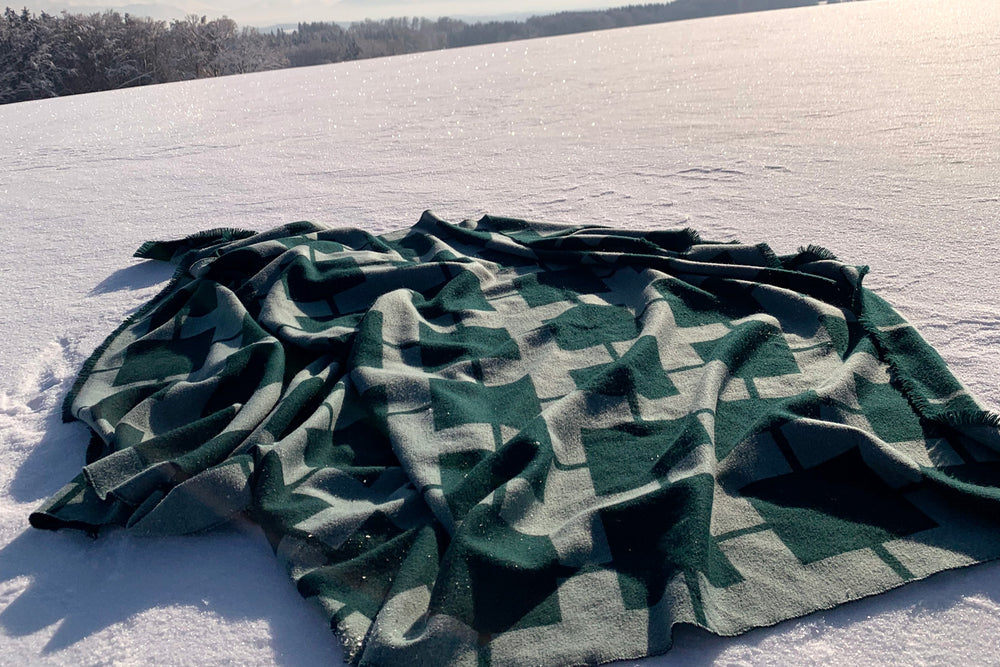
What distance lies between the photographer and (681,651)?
36.7 inches

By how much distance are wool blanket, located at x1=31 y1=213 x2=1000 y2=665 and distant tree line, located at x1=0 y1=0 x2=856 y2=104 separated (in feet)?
48.7

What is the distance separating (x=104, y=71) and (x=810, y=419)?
699 inches

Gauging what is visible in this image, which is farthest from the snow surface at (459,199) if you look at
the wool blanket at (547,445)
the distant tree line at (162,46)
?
the distant tree line at (162,46)

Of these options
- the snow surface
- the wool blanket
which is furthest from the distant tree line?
the wool blanket

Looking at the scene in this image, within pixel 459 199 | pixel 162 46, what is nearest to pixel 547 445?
pixel 459 199

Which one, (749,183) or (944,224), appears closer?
(944,224)

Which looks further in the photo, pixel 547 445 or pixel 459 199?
pixel 459 199

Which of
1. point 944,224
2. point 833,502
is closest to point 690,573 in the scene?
point 833,502

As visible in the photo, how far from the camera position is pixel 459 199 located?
295 cm

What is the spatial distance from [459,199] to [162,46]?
16.8 metres

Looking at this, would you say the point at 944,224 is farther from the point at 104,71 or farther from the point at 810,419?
the point at 104,71

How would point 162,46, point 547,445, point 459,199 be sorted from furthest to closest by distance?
point 162,46, point 459,199, point 547,445

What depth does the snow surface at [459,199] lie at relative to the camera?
99cm

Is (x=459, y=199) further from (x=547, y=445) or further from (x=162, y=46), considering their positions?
(x=162, y=46)
